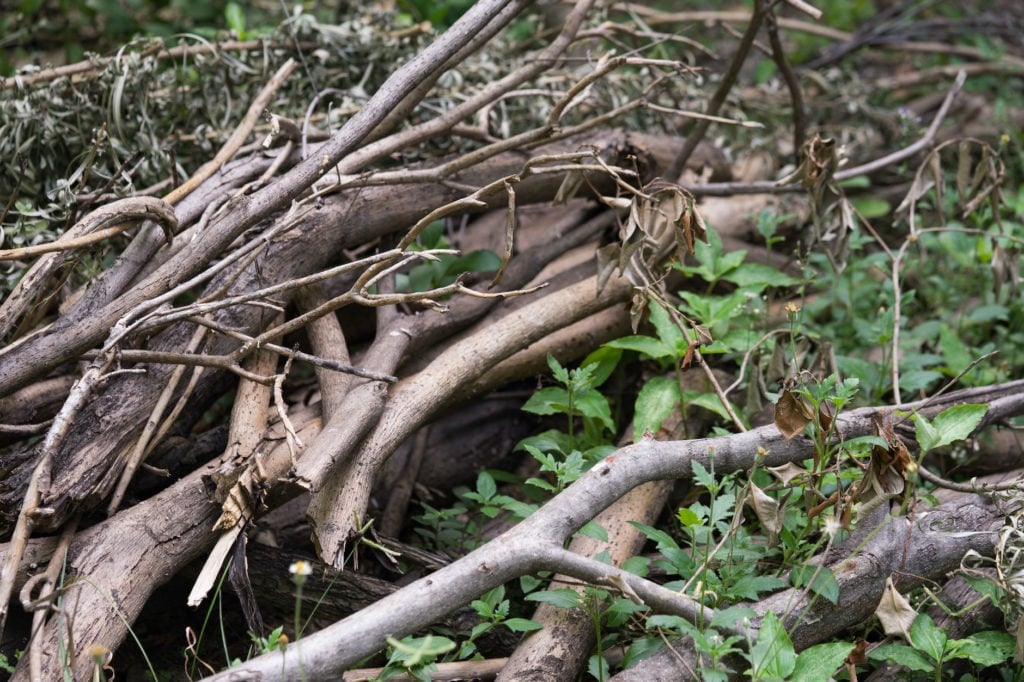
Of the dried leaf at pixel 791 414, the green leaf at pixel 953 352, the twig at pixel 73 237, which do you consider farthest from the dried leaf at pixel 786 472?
the twig at pixel 73 237

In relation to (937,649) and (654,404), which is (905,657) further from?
(654,404)

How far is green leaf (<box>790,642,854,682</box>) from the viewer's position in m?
1.87

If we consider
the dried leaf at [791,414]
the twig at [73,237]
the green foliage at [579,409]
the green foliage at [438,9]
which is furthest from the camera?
the green foliage at [438,9]

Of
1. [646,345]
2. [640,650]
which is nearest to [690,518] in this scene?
[640,650]

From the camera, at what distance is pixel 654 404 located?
8.53 feet

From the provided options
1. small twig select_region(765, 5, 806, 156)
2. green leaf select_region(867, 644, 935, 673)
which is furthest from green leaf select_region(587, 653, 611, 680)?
small twig select_region(765, 5, 806, 156)

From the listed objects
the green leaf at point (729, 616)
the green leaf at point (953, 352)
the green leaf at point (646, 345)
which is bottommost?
the green leaf at point (953, 352)

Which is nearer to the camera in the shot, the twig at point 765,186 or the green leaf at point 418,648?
the green leaf at point 418,648

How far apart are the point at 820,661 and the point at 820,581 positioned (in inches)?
7.2

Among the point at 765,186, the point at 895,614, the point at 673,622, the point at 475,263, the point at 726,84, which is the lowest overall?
the point at 895,614

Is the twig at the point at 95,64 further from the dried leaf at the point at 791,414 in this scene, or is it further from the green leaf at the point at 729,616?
the green leaf at the point at 729,616

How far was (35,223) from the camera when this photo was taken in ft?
9.02

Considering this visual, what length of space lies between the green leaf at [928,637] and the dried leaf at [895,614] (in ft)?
0.08

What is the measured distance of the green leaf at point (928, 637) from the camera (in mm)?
1948
